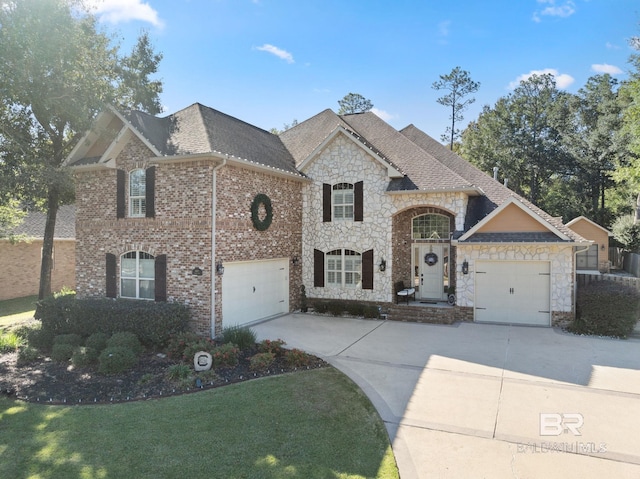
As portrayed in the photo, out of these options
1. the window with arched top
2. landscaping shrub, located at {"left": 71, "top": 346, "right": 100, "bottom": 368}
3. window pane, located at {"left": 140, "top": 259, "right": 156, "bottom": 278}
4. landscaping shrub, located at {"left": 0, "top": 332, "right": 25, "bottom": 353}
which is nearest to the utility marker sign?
landscaping shrub, located at {"left": 71, "top": 346, "right": 100, "bottom": 368}

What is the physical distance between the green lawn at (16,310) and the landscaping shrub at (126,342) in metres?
7.58

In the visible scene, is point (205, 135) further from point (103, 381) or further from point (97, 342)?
point (103, 381)

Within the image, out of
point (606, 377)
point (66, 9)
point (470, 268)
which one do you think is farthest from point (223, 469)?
point (66, 9)

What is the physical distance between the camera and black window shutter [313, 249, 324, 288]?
653 inches

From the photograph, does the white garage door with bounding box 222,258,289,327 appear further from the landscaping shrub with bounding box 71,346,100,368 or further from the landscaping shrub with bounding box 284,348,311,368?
the landscaping shrub with bounding box 284,348,311,368

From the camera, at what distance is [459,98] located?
3978 centimetres

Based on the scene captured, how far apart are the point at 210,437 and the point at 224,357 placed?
3.36 metres

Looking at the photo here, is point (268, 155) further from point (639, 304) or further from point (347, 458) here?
point (639, 304)

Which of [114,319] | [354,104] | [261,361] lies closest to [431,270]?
[261,361]

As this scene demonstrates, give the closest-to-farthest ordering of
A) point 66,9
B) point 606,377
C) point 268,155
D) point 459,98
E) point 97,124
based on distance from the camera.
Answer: point 606,377 < point 66,9 < point 97,124 < point 268,155 < point 459,98

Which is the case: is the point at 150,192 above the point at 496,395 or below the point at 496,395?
above

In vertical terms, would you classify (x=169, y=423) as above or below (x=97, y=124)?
below

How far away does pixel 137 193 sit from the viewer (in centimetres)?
1340

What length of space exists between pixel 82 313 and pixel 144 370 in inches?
154
